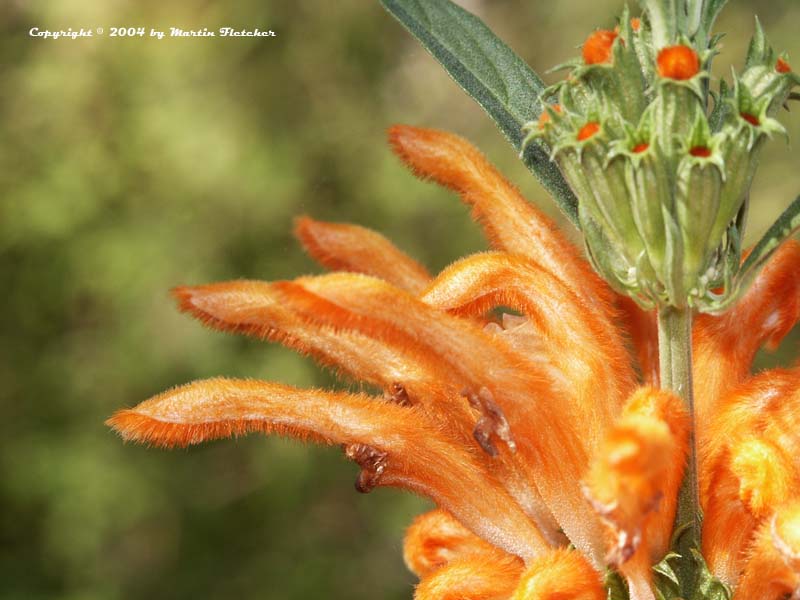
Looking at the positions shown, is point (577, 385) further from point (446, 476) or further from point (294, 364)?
point (294, 364)

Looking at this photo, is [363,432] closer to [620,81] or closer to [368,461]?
[368,461]

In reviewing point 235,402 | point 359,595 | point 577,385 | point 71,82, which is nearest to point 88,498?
point 359,595

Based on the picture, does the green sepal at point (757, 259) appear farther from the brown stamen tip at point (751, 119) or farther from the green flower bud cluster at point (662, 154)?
the brown stamen tip at point (751, 119)

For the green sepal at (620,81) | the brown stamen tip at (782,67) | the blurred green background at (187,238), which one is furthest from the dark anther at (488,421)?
the blurred green background at (187,238)

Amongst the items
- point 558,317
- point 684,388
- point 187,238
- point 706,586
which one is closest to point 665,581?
point 706,586

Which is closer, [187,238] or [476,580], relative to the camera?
[476,580]
